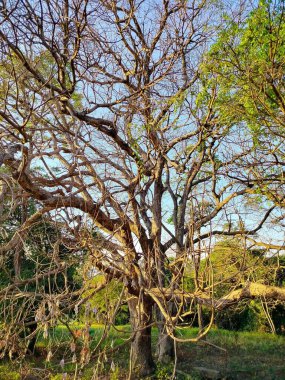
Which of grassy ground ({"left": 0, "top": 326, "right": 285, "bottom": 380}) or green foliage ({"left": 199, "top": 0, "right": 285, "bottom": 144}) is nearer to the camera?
green foliage ({"left": 199, "top": 0, "right": 285, "bottom": 144})

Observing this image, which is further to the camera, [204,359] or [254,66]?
[204,359]

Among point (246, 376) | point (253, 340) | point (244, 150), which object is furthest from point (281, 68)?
point (253, 340)

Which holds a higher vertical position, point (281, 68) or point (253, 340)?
point (281, 68)

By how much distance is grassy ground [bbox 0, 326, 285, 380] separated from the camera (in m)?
8.95

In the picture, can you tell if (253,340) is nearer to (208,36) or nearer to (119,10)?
(208,36)

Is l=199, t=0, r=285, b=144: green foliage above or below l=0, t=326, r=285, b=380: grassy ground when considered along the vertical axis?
above

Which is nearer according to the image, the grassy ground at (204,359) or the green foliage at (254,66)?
the green foliage at (254,66)

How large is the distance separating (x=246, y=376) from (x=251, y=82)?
7.03 meters

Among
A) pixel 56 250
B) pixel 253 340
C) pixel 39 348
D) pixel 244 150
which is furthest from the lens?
pixel 253 340

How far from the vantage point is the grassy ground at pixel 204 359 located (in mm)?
8945

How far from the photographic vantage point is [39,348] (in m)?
11.9

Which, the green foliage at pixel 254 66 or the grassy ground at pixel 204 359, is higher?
the green foliage at pixel 254 66

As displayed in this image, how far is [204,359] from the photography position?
453 inches

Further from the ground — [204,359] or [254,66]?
[254,66]
